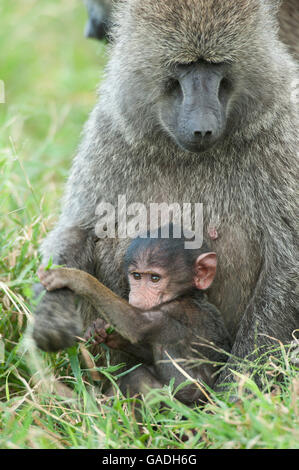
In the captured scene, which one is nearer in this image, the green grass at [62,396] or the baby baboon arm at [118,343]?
the green grass at [62,396]

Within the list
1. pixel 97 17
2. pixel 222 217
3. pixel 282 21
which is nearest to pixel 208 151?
pixel 222 217

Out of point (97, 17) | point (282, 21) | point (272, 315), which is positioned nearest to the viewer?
point (272, 315)

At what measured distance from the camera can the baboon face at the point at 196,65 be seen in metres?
3.28

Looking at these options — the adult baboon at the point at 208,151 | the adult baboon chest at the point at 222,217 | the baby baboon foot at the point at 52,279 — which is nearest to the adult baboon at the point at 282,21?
the adult baboon at the point at 208,151

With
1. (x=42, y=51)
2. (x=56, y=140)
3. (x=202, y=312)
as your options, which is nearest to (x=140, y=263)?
(x=202, y=312)

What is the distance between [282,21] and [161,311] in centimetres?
218

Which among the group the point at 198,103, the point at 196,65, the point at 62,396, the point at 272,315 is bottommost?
the point at 62,396

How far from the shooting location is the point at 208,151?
142 inches

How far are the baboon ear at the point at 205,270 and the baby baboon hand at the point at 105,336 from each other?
1.33 ft

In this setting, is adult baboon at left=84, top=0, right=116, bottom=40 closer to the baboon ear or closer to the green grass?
the green grass

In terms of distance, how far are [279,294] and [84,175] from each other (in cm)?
109

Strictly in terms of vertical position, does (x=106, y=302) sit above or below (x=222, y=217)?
below

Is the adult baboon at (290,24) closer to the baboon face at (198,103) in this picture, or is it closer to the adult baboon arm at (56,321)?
the baboon face at (198,103)

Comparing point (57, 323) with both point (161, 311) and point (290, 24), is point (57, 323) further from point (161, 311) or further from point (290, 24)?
point (290, 24)
